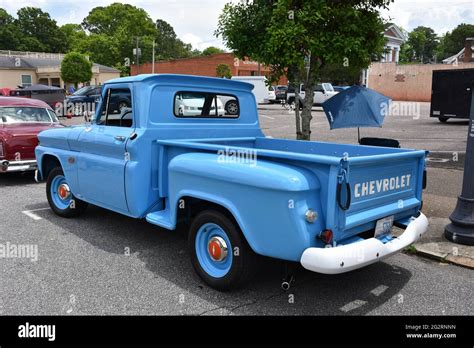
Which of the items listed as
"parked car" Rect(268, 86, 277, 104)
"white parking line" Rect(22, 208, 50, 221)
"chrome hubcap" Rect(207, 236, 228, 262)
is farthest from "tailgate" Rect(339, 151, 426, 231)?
"parked car" Rect(268, 86, 277, 104)

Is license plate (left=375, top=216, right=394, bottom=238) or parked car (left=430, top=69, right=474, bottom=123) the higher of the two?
parked car (left=430, top=69, right=474, bottom=123)

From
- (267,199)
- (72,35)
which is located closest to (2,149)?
(267,199)

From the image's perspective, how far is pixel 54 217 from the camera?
6.41m

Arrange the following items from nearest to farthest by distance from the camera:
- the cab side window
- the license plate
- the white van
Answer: the license plate, the cab side window, the white van

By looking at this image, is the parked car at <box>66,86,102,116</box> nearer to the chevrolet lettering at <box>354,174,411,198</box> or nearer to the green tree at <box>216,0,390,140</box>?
the green tree at <box>216,0,390,140</box>

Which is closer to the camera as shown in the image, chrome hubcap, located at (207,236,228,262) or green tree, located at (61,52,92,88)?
chrome hubcap, located at (207,236,228,262)

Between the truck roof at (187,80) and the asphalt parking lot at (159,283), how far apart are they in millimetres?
1913

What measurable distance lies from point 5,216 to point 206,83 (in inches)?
145

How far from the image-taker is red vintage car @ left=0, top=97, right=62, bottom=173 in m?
8.22

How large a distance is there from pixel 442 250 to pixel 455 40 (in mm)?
101867

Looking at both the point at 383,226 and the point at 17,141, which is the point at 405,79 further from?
the point at 383,226

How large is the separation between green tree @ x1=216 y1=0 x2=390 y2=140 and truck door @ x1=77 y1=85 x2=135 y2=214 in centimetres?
247

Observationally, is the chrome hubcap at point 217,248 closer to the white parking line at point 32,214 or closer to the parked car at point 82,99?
the white parking line at point 32,214
